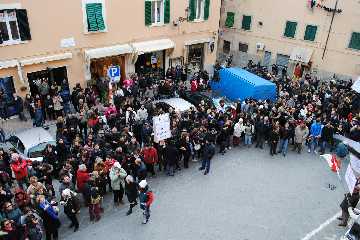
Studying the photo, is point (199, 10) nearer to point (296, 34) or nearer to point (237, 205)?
point (296, 34)

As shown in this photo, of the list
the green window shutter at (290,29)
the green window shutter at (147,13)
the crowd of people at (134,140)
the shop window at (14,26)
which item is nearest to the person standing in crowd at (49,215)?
the crowd of people at (134,140)

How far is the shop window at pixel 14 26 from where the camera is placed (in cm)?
1628

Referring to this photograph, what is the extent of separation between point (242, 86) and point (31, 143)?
39.6 ft

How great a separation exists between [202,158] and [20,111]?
358 inches

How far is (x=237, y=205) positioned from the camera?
12.8 metres

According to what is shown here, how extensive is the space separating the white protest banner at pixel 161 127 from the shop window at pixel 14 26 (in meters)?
8.20

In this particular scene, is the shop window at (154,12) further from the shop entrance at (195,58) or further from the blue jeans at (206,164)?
the blue jeans at (206,164)

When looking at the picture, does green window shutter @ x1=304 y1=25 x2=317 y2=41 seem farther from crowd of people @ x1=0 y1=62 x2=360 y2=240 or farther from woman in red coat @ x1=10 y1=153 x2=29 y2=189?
woman in red coat @ x1=10 y1=153 x2=29 y2=189

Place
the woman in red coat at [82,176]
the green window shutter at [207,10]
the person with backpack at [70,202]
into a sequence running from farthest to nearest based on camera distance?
1. the green window shutter at [207,10]
2. the woman in red coat at [82,176]
3. the person with backpack at [70,202]

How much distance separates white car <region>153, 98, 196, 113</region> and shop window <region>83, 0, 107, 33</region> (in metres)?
5.19

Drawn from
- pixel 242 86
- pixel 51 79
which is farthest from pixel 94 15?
pixel 242 86

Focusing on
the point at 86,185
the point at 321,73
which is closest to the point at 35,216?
the point at 86,185

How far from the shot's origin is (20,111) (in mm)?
17281

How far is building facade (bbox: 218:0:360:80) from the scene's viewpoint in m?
23.7
